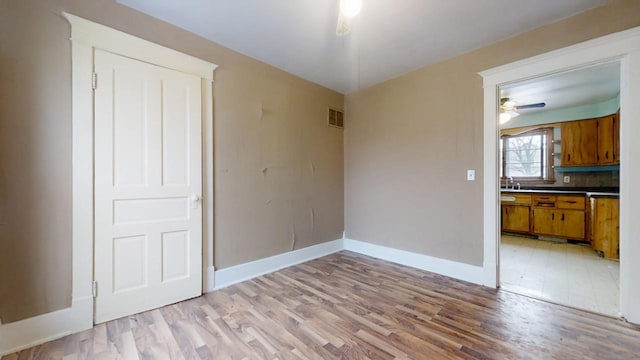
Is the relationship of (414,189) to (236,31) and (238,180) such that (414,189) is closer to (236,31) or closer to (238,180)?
(238,180)

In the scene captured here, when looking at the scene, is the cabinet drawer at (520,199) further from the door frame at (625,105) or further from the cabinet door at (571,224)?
the door frame at (625,105)

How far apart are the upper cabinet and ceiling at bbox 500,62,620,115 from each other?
38 centimetres

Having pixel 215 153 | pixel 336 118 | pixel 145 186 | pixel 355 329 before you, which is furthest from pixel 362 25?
pixel 355 329

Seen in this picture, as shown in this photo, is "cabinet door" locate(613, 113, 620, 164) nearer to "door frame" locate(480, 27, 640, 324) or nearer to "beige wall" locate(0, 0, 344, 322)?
"door frame" locate(480, 27, 640, 324)

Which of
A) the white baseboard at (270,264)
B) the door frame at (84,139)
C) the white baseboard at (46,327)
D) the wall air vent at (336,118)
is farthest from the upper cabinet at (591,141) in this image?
the white baseboard at (46,327)

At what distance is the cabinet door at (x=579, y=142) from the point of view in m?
4.56

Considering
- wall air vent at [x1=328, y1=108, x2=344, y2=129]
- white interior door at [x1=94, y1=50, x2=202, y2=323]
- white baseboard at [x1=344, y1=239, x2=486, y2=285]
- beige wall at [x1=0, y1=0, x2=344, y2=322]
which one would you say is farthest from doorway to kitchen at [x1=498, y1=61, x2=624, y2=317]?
white interior door at [x1=94, y1=50, x2=202, y2=323]

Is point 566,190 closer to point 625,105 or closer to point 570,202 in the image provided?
point 570,202

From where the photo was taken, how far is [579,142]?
185 inches

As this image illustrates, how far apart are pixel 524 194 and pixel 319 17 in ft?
16.9

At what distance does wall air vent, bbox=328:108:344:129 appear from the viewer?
3922 mm

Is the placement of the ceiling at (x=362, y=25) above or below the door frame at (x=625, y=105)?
above

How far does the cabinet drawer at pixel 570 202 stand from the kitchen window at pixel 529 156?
74cm

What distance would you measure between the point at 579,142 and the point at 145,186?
22.2 ft
